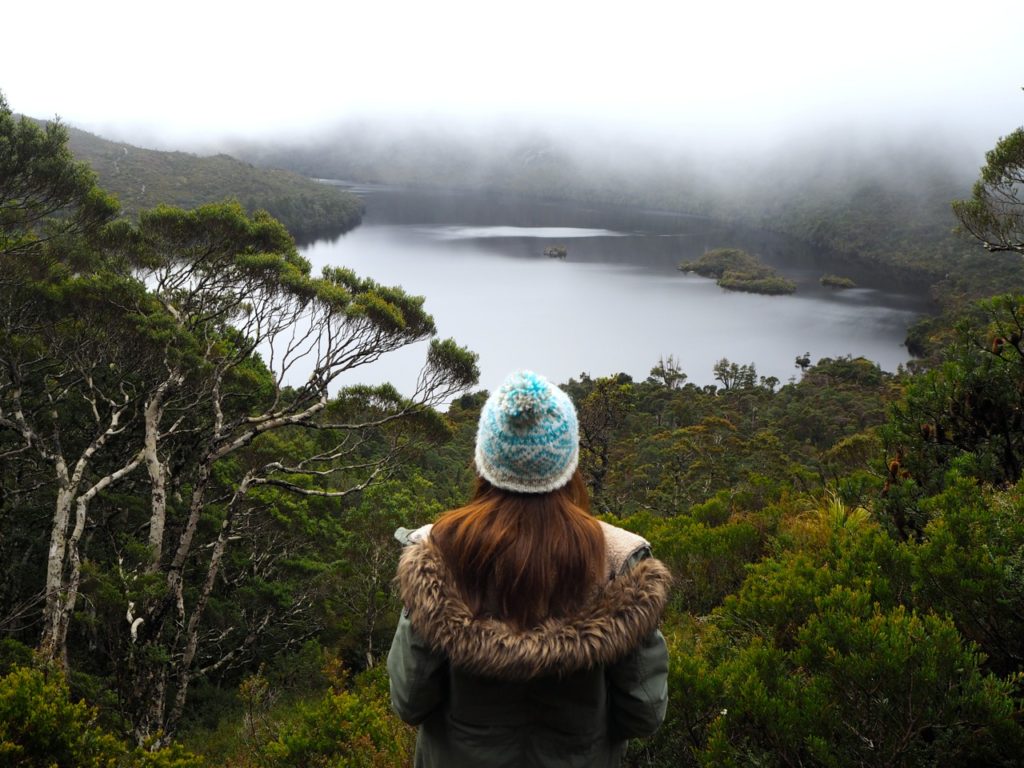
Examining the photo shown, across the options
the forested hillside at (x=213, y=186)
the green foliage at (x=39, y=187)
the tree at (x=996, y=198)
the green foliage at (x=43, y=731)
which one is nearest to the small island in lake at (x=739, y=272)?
the forested hillside at (x=213, y=186)

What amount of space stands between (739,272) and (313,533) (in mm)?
59405

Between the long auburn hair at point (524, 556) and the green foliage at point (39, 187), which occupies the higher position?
the green foliage at point (39, 187)

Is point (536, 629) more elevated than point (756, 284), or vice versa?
point (536, 629)

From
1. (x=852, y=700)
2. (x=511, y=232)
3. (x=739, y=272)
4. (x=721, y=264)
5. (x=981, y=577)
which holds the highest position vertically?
(x=511, y=232)

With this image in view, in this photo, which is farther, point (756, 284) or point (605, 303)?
point (756, 284)

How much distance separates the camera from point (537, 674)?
1154mm

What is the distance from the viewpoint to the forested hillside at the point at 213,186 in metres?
67.0

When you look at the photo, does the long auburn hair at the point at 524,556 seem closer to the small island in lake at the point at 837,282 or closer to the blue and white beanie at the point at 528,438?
the blue and white beanie at the point at 528,438

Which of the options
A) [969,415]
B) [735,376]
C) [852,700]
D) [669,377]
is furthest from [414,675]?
[735,376]

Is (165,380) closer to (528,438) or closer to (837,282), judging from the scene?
(528,438)

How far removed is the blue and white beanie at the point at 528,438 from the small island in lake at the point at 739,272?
61.7 meters

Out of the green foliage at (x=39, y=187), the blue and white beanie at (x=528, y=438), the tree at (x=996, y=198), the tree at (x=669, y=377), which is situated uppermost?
the tree at (x=996, y=198)

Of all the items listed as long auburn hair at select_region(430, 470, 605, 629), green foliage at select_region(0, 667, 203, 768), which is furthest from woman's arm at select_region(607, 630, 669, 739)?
green foliage at select_region(0, 667, 203, 768)

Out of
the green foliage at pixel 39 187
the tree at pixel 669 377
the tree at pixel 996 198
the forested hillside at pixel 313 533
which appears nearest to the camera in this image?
the forested hillside at pixel 313 533
